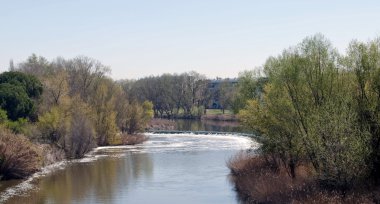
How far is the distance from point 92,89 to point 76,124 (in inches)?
916

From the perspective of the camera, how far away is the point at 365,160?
79.6ft

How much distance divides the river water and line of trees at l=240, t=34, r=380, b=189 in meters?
4.34

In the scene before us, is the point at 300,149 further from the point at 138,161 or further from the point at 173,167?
the point at 138,161

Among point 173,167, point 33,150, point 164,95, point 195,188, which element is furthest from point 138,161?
point 164,95

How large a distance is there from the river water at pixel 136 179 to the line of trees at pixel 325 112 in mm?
4338

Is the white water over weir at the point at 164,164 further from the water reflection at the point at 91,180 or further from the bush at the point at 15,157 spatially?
the bush at the point at 15,157

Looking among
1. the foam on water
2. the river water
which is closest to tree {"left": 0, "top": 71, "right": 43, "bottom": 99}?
the river water

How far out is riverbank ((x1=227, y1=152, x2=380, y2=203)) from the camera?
77.0 feet

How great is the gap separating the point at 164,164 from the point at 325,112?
2582cm

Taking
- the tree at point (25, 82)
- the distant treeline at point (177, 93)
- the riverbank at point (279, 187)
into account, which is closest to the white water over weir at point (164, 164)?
the riverbank at point (279, 187)

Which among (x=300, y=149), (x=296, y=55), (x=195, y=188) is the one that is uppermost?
(x=296, y=55)

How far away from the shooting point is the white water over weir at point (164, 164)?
34.1 m

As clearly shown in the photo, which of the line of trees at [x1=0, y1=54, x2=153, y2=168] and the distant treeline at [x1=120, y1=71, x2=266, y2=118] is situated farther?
the distant treeline at [x1=120, y1=71, x2=266, y2=118]

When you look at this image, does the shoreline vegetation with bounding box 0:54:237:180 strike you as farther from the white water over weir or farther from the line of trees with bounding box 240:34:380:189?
the line of trees with bounding box 240:34:380:189
